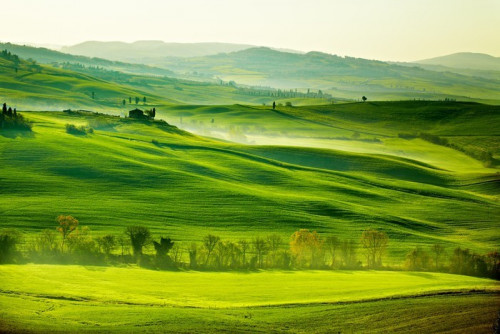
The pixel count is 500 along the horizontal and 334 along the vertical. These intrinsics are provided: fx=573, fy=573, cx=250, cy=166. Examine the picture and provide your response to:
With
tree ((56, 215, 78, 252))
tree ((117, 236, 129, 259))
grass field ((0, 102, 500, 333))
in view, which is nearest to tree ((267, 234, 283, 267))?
grass field ((0, 102, 500, 333))

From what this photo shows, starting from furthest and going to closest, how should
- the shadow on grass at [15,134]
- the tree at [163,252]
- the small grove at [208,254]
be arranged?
the shadow on grass at [15,134] < the tree at [163,252] < the small grove at [208,254]

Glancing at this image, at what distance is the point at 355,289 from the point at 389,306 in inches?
279

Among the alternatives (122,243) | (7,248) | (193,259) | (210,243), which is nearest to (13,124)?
(122,243)

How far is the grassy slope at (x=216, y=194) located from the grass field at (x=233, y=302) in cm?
1949

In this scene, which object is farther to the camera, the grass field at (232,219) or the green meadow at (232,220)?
the green meadow at (232,220)

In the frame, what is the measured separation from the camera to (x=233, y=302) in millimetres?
50156

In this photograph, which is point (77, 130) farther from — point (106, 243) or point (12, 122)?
point (106, 243)

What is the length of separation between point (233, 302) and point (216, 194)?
1960 inches

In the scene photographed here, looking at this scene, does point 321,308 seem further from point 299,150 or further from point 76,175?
point 299,150

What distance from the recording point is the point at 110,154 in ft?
383

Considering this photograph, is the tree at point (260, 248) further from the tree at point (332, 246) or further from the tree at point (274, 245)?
the tree at point (332, 246)

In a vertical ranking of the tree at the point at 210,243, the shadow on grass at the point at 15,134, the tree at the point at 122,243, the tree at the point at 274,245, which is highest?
the shadow on grass at the point at 15,134

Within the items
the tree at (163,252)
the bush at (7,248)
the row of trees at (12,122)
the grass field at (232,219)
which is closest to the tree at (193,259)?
the tree at (163,252)

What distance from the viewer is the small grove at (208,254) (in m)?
65.4
